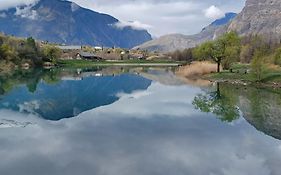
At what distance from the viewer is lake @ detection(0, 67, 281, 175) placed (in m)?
23.5

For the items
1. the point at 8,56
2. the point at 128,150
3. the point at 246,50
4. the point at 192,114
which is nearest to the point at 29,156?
the point at 128,150

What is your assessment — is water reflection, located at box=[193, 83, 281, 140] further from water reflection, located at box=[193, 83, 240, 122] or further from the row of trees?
the row of trees

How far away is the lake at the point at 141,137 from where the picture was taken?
924 inches

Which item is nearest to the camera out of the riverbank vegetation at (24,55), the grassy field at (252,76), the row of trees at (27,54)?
the grassy field at (252,76)

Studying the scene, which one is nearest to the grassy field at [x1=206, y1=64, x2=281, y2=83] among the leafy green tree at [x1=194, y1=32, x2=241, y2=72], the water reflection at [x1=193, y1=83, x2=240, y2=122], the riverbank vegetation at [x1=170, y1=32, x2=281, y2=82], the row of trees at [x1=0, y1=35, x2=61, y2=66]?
the riverbank vegetation at [x1=170, y1=32, x2=281, y2=82]

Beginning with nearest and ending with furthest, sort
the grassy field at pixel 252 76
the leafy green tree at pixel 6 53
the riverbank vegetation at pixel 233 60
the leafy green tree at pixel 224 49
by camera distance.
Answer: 1. the grassy field at pixel 252 76
2. the riverbank vegetation at pixel 233 60
3. the leafy green tree at pixel 224 49
4. the leafy green tree at pixel 6 53

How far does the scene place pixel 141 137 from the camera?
105 feet

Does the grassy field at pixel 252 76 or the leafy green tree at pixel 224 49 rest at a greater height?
the leafy green tree at pixel 224 49

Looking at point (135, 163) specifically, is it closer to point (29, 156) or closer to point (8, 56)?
point (29, 156)

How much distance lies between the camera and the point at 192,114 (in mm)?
45000

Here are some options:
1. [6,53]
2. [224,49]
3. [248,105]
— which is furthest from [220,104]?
[6,53]

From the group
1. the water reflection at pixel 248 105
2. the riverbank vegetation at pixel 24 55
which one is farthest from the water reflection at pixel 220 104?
the riverbank vegetation at pixel 24 55

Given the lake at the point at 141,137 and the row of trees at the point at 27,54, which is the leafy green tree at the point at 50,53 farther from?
the lake at the point at 141,137

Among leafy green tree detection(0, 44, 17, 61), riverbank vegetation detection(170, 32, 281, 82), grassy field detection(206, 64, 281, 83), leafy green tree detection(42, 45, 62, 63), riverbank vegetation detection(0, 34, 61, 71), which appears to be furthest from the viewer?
leafy green tree detection(42, 45, 62, 63)
